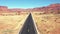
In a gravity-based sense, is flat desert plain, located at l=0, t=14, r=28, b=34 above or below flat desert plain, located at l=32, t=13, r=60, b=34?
above

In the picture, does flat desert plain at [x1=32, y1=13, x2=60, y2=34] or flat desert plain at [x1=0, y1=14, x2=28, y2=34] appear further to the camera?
flat desert plain at [x1=32, y1=13, x2=60, y2=34]

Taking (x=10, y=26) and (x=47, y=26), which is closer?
(x=10, y=26)

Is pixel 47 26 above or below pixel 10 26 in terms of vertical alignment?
below

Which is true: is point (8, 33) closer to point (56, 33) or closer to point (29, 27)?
point (56, 33)

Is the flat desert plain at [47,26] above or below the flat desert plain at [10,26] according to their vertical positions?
below

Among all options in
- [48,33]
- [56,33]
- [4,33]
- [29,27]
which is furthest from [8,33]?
[29,27]

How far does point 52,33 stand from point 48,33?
684 mm

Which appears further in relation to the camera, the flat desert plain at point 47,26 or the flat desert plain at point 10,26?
the flat desert plain at point 47,26

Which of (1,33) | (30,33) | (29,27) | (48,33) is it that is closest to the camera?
(1,33)

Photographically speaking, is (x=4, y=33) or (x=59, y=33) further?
(x=59, y=33)

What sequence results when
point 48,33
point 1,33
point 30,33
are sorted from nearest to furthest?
1. point 1,33
2. point 48,33
3. point 30,33

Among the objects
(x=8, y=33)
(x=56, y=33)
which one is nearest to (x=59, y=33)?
(x=56, y=33)

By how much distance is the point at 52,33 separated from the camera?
17.3 meters

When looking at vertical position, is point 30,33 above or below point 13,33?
below
